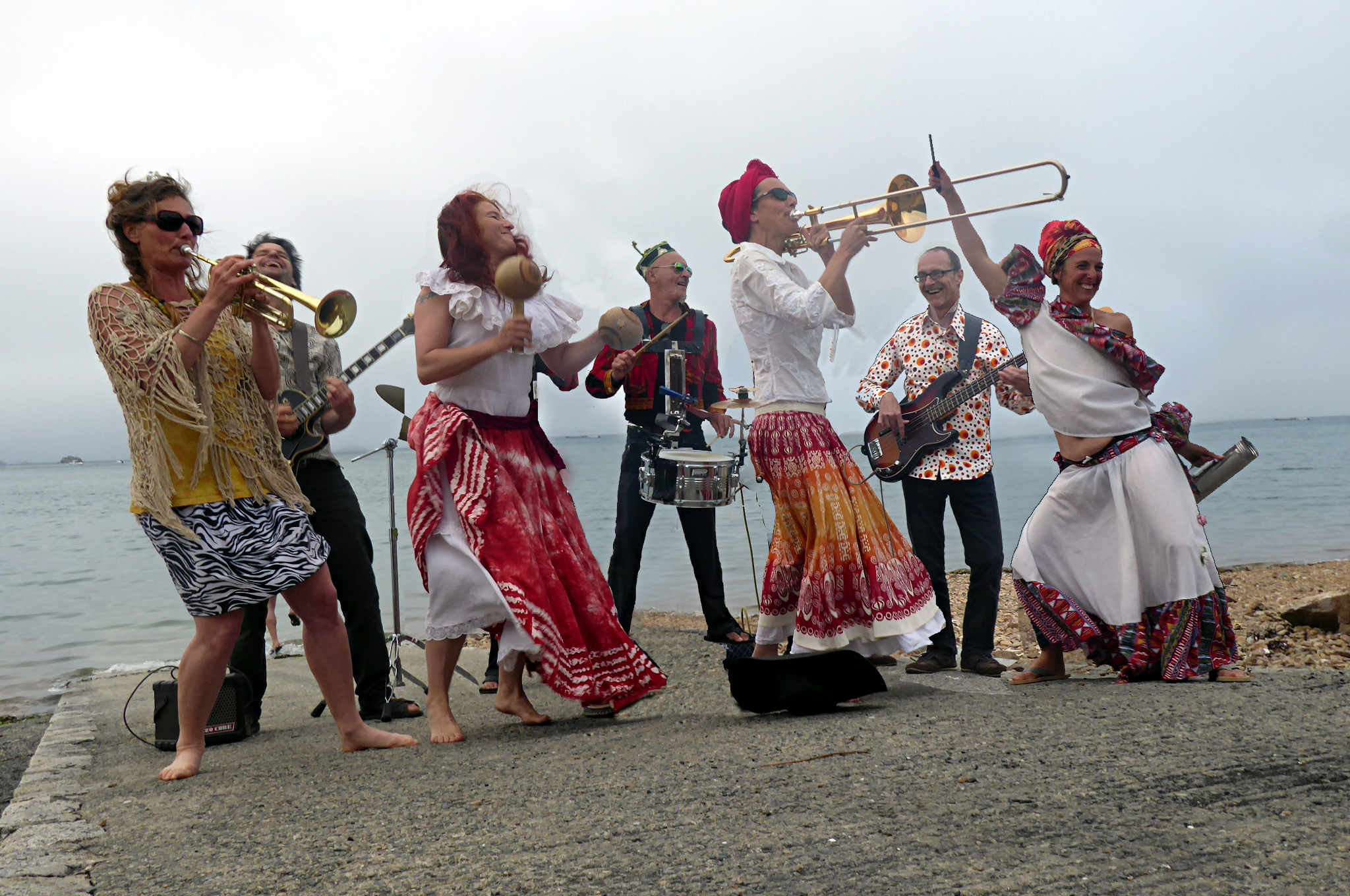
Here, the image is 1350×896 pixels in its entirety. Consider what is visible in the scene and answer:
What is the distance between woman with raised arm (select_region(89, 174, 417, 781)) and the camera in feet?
10.9

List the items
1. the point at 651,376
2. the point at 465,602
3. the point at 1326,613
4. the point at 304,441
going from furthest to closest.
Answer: the point at 1326,613 → the point at 651,376 → the point at 304,441 → the point at 465,602

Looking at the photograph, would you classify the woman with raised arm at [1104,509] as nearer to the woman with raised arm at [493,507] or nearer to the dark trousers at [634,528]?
the woman with raised arm at [493,507]

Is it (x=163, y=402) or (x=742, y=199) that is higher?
(x=742, y=199)

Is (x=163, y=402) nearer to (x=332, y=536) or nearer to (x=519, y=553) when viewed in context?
(x=519, y=553)

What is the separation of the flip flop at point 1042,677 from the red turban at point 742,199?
2281 mm

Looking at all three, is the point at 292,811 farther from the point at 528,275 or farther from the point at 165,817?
the point at 528,275

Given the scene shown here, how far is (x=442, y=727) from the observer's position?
3824 mm

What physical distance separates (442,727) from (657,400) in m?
2.58

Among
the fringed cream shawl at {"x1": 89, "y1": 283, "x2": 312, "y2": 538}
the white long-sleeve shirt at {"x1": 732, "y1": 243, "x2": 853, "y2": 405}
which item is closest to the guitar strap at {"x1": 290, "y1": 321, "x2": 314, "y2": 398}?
the fringed cream shawl at {"x1": 89, "y1": 283, "x2": 312, "y2": 538}

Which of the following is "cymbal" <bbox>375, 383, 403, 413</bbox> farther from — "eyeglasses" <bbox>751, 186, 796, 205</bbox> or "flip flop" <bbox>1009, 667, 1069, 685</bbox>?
"flip flop" <bbox>1009, 667, 1069, 685</bbox>

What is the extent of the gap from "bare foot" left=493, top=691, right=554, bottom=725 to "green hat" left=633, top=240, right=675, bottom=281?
282 cm

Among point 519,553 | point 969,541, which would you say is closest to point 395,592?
point 519,553

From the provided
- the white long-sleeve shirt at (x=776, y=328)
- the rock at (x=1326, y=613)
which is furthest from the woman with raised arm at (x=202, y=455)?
the rock at (x=1326, y=613)

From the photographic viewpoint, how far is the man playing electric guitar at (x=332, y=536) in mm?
4645
